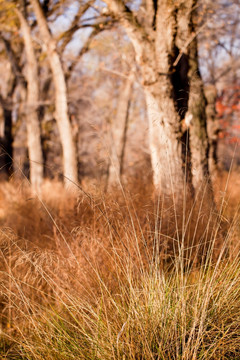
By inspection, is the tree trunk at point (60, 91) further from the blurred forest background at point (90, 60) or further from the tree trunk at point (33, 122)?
the tree trunk at point (33, 122)

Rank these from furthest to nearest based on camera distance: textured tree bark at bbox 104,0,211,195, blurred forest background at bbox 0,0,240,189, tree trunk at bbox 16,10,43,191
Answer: tree trunk at bbox 16,10,43,191
blurred forest background at bbox 0,0,240,189
textured tree bark at bbox 104,0,211,195

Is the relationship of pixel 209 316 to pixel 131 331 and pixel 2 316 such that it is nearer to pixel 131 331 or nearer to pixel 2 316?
pixel 131 331

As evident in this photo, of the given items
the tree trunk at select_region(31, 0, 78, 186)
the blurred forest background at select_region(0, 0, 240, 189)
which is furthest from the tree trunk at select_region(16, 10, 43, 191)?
the tree trunk at select_region(31, 0, 78, 186)

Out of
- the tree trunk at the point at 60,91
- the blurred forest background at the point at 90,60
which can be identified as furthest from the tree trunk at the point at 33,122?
the tree trunk at the point at 60,91

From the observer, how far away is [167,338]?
7.45 feet

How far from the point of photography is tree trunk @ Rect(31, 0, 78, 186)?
9453 mm

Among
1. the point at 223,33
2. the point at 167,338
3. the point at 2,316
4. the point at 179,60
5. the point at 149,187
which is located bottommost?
the point at 2,316

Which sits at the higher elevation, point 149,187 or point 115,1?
point 115,1

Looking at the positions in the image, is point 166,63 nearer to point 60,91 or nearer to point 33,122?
point 60,91

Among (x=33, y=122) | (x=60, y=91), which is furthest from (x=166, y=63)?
(x=33, y=122)

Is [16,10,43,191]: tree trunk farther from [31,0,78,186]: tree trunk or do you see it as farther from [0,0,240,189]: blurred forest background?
[31,0,78,186]: tree trunk

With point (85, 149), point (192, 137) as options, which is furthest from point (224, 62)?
point (85, 149)

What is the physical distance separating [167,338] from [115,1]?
178 inches

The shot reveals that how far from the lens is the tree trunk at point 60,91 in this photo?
31.0ft
